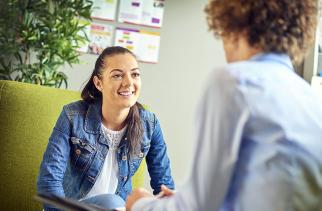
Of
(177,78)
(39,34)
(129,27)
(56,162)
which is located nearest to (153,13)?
(129,27)

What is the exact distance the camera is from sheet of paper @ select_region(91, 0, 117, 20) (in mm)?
2721

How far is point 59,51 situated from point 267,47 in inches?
69.2

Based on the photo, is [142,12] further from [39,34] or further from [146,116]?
[146,116]

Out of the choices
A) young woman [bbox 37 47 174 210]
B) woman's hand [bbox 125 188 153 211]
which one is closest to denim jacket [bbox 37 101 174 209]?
young woman [bbox 37 47 174 210]

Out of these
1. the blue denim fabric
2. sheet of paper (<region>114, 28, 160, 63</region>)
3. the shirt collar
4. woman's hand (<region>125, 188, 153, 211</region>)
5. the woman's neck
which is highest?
sheet of paper (<region>114, 28, 160, 63</region>)

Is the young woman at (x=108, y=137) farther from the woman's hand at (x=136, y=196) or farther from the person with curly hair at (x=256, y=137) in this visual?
the person with curly hair at (x=256, y=137)

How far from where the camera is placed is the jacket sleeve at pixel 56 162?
1.31 metres

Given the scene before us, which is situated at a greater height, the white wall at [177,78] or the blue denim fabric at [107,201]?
the white wall at [177,78]

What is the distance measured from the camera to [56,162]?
1352 millimetres

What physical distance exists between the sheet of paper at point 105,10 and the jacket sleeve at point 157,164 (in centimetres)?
132

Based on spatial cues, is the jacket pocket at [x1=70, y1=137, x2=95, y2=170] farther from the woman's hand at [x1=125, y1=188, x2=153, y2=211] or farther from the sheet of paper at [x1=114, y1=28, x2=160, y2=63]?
the sheet of paper at [x1=114, y1=28, x2=160, y2=63]

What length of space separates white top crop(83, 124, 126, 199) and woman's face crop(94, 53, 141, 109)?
0.11 meters

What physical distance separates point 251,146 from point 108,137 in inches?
37.1

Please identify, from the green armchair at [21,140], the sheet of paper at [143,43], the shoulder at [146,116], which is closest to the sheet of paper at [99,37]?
the sheet of paper at [143,43]
